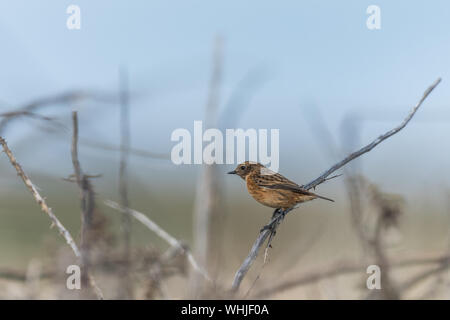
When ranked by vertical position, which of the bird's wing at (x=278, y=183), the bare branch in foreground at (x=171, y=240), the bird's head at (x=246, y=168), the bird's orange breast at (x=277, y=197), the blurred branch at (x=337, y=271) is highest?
the bird's head at (x=246, y=168)

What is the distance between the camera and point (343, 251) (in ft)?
10.6

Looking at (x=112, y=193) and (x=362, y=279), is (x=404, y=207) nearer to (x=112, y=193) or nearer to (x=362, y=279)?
(x=362, y=279)

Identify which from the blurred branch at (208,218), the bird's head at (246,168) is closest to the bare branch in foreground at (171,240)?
the blurred branch at (208,218)

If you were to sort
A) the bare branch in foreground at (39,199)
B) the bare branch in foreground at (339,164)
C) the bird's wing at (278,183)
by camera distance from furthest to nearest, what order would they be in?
the bird's wing at (278,183) < the bare branch in foreground at (39,199) < the bare branch in foreground at (339,164)

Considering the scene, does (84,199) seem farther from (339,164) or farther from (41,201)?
(339,164)

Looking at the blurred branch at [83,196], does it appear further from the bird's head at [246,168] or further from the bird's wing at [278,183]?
the bird's head at [246,168]

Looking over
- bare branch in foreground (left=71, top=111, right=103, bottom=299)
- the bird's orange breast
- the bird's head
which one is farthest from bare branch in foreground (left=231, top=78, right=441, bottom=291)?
the bird's head

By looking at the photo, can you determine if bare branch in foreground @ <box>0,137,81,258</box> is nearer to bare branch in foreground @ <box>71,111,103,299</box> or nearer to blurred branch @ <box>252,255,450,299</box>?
bare branch in foreground @ <box>71,111,103,299</box>

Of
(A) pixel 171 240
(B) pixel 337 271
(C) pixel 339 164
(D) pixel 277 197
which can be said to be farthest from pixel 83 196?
(B) pixel 337 271

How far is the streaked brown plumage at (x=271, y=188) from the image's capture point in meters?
3.01
